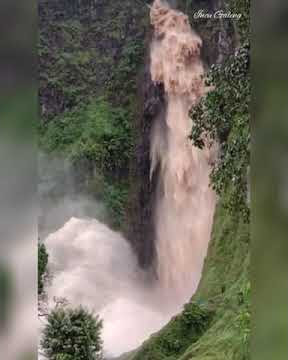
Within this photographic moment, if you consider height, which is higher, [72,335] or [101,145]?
[101,145]

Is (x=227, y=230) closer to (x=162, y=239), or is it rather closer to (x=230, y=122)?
(x=162, y=239)

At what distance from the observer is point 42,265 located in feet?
11.9

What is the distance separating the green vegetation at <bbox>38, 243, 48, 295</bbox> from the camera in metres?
3.63

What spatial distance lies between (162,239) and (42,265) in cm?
48

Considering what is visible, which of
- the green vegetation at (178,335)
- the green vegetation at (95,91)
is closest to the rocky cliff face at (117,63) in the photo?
the green vegetation at (95,91)

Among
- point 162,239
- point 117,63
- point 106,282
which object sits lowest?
point 106,282

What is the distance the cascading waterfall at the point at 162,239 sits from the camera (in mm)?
3703

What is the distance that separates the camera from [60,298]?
144 inches

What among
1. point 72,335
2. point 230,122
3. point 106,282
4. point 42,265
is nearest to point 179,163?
point 230,122

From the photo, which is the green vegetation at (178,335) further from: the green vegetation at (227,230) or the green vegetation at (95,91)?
the green vegetation at (95,91)

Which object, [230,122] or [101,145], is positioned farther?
[230,122]

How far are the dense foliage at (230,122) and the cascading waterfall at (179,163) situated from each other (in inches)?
1.5

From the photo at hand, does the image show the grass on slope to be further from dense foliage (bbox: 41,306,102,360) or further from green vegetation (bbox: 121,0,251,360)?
dense foliage (bbox: 41,306,102,360)

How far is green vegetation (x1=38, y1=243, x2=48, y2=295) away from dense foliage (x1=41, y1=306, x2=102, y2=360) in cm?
11
